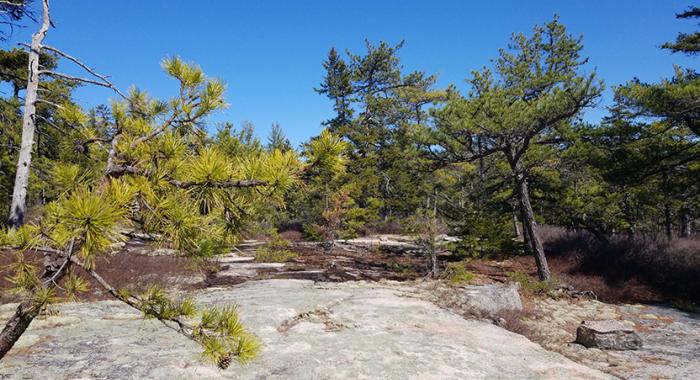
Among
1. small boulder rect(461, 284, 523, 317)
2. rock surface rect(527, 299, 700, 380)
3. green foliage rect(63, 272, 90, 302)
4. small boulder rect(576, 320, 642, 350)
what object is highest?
green foliage rect(63, 272, 90, 302)

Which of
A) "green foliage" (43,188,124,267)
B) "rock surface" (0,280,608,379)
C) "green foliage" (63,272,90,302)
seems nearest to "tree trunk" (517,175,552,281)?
"rock surface" (0,280,608,379)

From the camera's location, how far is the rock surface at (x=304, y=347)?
393 cm

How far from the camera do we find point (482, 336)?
19.0ft

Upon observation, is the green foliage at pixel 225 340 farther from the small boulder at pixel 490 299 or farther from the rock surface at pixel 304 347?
the small boulder at pixel 490 299

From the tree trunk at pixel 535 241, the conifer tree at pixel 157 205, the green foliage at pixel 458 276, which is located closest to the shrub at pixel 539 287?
the tree trunk at pixel 535 241

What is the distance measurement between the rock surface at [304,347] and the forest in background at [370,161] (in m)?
0.88

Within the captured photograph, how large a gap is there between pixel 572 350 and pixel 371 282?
17.0 ft

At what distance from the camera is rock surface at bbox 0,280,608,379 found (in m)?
3.93

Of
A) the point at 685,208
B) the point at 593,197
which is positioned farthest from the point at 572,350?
the point at 685,208

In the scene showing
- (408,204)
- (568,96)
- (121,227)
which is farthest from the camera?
(408,204)

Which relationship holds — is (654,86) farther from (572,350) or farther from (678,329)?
(572,350)

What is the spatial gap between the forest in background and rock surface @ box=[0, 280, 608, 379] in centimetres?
88

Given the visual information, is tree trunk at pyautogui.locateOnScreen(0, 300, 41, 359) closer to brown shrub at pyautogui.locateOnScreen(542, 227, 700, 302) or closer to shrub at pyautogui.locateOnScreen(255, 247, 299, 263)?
shrub at pyautogui.locateOnScreen(255, 247, 299, 263)

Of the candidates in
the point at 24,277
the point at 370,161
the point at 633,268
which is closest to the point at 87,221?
the point at 24,277
